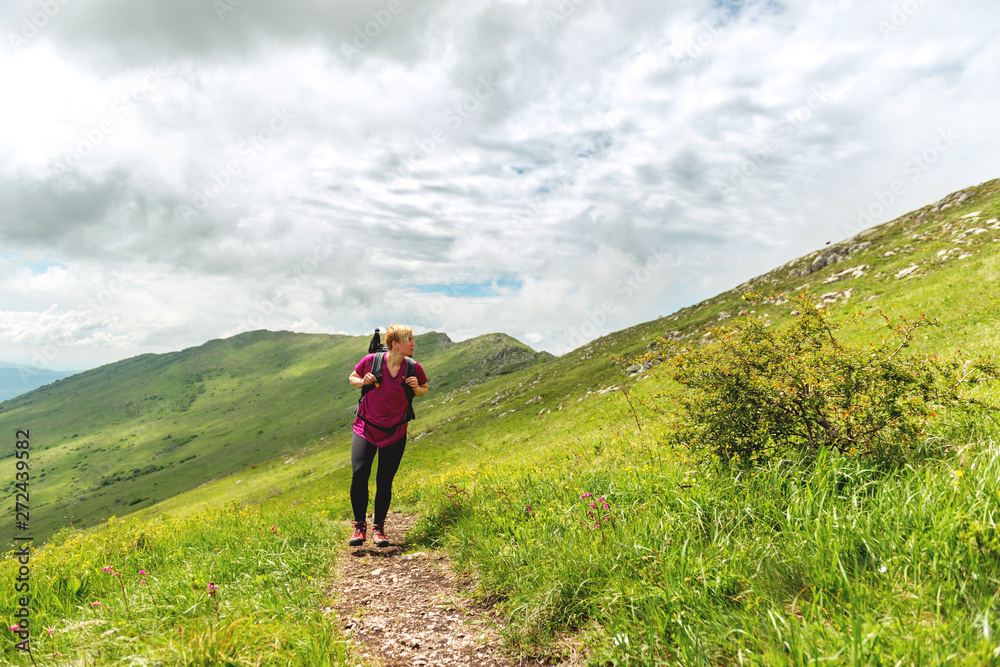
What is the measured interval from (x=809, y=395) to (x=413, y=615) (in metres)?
5.27

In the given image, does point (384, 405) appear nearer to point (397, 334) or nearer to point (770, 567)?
point (397, 334)

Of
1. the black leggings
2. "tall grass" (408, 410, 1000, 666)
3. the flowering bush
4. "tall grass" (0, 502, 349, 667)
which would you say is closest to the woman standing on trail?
the black leggings

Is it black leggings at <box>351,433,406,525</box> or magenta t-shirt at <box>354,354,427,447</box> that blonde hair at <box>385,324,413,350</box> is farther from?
black leggings at <box>351,433,406,525</box>

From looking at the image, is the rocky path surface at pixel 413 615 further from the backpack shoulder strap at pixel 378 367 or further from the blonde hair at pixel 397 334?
the blonde hair at pixel 397 334

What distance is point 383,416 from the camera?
8391mm

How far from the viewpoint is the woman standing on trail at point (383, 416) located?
834cm

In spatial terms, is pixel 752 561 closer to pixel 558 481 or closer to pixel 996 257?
pixel 558 481

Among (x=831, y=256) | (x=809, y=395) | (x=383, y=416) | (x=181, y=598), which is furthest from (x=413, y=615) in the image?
(x=831, y=256)

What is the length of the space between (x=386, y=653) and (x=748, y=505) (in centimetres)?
383

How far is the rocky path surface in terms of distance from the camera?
173 inches

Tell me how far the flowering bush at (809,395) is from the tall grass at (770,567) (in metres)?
0.43

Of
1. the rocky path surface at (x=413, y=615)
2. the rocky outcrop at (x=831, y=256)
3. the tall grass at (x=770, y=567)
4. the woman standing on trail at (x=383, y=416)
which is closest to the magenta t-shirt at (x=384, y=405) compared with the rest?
the woman standing on trail at (x=383, y=416)

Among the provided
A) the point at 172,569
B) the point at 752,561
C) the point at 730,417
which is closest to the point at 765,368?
the point at 730,417

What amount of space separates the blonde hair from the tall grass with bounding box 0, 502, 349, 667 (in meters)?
3.56
